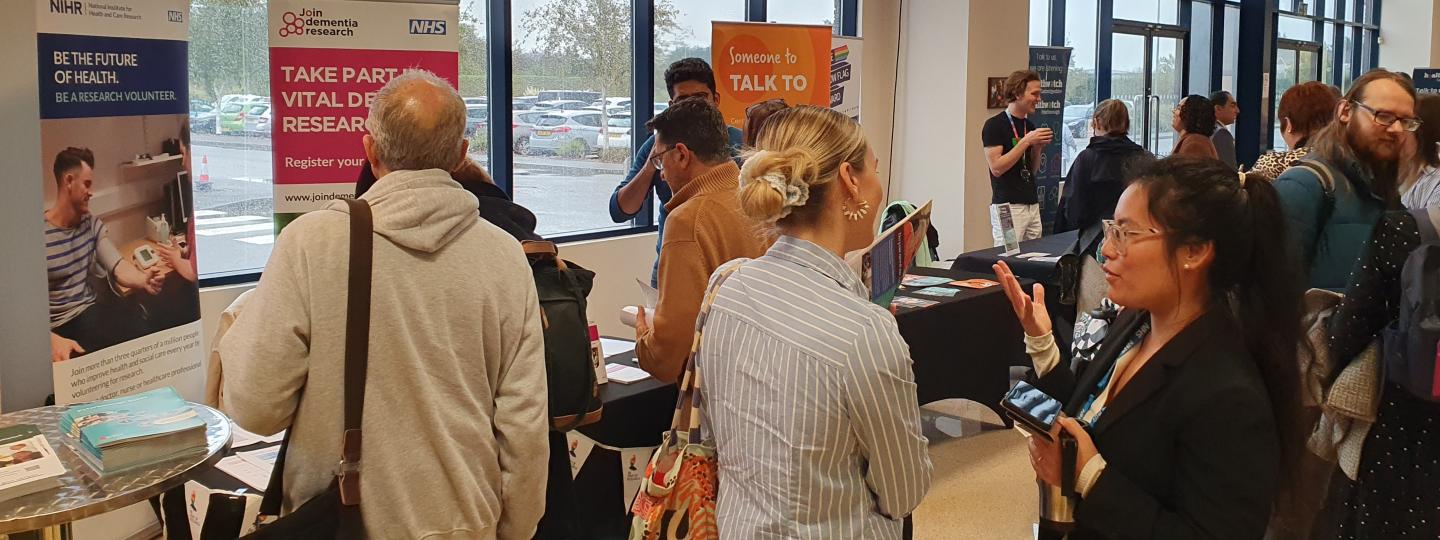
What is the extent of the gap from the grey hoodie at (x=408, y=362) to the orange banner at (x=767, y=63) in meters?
4.09

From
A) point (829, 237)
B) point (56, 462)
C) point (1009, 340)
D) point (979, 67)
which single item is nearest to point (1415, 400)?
point (829, 237)

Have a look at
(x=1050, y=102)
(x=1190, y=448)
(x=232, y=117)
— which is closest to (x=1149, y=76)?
(x=1050, y=102)

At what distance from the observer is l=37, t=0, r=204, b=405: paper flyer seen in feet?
9.00

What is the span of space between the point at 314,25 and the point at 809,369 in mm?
2619

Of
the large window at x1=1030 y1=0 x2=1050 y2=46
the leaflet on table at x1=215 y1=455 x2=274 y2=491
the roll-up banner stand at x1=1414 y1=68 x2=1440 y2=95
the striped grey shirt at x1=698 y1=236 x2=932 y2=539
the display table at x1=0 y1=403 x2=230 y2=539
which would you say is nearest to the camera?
the striped grey shirt at x1=698 y1=236 x2=932 y2=539

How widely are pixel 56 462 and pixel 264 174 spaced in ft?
10.6

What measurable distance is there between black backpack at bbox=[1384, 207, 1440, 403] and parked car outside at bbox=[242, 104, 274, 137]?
162 inches

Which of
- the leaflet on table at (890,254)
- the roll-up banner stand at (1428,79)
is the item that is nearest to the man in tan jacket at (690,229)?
the leaflet on table at (890,254)

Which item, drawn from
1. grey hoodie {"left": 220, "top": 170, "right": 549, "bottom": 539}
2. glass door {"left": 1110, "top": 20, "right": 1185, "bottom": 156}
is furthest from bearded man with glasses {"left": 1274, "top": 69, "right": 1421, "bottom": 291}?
glass door {"left": 1110, "top": 20, "right": 1185, "bottom": 156}

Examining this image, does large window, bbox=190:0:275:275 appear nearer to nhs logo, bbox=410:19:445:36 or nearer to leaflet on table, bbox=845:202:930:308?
nhs logo, bbox=410:19:445:36

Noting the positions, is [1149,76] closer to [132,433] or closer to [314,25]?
[314,25]

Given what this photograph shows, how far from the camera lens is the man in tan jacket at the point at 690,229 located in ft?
8.68

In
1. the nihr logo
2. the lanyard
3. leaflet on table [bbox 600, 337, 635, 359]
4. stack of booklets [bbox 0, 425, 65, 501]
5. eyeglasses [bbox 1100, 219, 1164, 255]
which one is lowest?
leaflet on table [bbox 600, 337, 635, 359]

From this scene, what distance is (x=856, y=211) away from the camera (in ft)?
5.61
